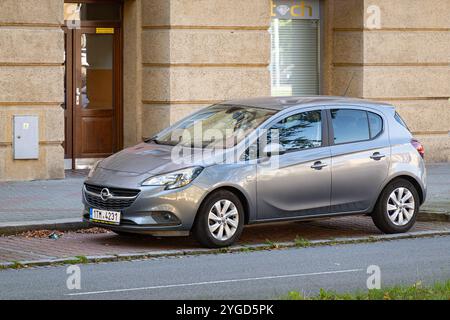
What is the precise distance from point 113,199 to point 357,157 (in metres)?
2.96

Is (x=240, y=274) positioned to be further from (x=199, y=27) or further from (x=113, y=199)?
(x=199, y=27)

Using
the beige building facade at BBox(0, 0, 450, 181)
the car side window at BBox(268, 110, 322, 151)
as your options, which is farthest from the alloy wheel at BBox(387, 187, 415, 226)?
the beige building facade at BBox(0, 0, 450, 181)

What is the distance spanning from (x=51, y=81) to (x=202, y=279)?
8644 millimetres

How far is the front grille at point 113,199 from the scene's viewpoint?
12.6m

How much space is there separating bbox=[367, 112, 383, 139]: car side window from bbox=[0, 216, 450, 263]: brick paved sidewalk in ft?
4.01

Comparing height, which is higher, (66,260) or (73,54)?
(73,54)

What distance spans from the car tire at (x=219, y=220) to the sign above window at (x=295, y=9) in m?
9.38

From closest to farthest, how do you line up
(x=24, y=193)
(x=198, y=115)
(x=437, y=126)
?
(x=198, y=115) < (x=24, y=193) < (x=437, y=126)

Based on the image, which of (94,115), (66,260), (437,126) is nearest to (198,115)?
(66,260)

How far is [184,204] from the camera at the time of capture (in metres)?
12.6

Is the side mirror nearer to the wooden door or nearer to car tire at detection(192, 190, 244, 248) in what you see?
car tire at detection(192, 190, 244, 248)

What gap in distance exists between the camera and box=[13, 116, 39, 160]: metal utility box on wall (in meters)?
18.5

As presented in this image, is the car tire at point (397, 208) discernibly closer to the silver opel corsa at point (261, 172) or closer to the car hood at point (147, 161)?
the silver opel corsa at point (261, 172)

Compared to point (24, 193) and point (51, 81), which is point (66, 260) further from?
point (51, 81)
